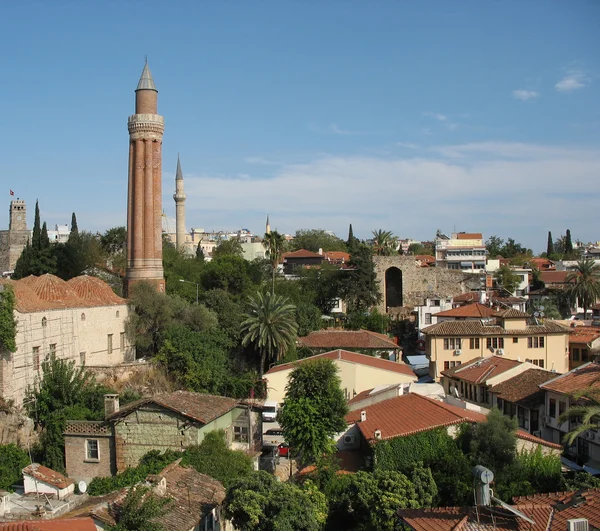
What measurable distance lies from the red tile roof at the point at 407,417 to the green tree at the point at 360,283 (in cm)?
3139

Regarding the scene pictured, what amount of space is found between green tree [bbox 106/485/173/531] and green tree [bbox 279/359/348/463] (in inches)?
389

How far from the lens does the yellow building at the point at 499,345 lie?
42.5 meters

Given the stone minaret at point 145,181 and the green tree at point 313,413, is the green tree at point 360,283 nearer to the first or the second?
the stone minaret at point 145,181

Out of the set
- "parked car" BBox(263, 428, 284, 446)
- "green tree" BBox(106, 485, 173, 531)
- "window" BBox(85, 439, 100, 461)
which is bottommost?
"parked car" BBox(263, 428, 284, 446)

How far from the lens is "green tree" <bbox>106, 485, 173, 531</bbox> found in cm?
1616

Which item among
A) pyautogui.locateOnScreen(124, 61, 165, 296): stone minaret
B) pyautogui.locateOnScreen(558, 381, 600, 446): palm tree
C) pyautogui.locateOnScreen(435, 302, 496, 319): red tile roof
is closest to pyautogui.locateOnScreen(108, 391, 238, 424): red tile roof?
pyautogui.locateOnScreen(558, 381, 600, 446): palm tree

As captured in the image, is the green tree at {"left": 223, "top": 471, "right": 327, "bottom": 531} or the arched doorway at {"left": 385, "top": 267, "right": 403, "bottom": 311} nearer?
the green tree at {"left": 223, "top": 471, "right": 327, "bottom": 531}

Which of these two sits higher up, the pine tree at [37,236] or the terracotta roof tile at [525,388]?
the pine tree at [37,236]

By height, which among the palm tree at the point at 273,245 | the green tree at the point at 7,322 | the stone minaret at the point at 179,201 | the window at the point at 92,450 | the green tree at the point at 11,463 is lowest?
the green tree at the point at 11,463

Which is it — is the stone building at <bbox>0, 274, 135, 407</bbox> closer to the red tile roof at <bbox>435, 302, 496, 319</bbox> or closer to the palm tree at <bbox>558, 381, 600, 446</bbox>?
the palm tree at <bbox>558, 381, 600, 446</bbox>

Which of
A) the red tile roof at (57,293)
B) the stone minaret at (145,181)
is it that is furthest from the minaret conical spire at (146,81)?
the red tile roof at (57,293)

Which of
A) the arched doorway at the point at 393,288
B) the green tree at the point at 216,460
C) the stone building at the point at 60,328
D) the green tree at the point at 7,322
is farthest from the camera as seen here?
the arched doorway at the point at 393,288

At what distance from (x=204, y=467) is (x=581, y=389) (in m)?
14.4

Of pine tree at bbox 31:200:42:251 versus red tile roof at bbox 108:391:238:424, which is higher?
pine tree at bbox 31:200:42:251
